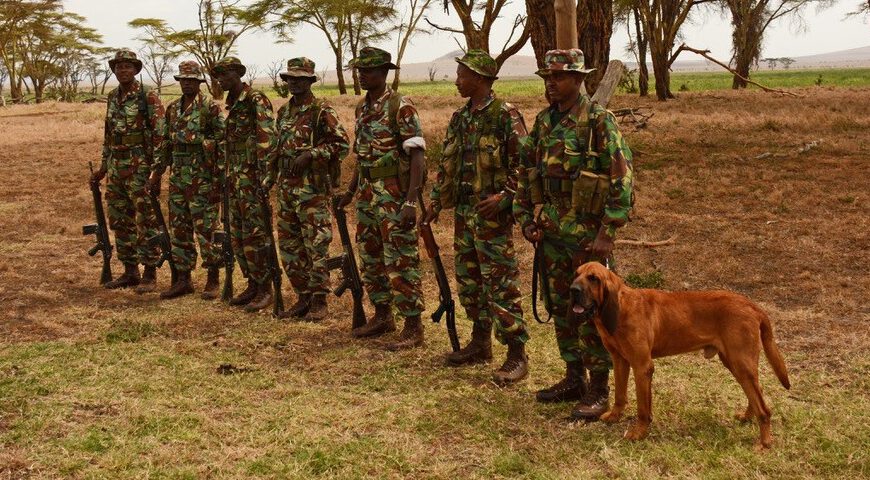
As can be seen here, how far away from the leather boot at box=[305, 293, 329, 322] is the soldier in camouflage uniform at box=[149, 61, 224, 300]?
1.32 metres

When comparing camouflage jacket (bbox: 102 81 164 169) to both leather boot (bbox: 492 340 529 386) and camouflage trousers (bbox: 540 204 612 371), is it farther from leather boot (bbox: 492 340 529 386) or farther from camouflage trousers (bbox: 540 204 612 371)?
camouflage trousers (bbox: 540 204 612 371)

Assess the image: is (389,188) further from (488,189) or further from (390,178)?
(488,189)

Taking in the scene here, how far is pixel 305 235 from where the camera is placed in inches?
284

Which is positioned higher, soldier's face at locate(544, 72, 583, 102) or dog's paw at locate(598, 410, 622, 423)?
soldier's face at locate(544, 72, 583, 102)

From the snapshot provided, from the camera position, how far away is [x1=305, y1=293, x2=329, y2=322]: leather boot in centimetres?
748

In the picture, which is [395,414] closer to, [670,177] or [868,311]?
[868,311]

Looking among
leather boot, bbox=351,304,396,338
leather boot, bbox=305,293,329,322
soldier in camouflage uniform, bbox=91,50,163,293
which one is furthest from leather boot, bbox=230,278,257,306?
leather boot, bbox=351,304,396,338

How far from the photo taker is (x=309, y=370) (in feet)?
19.9

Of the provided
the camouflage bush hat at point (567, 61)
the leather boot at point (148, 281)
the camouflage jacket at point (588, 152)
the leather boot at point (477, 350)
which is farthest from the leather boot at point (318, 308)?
the camouflage bush hat at point (567, 61)

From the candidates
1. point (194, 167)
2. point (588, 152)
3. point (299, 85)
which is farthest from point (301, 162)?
point (588, 152)

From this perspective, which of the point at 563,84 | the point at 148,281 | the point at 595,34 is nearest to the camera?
the point at 563,84

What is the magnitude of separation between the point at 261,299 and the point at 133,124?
222 centimetres

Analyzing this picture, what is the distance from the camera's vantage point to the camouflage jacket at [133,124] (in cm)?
829

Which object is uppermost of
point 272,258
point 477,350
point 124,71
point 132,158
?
point 124,71
